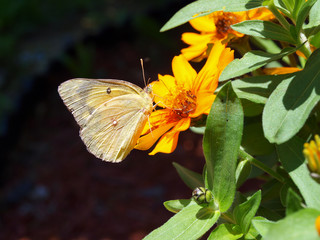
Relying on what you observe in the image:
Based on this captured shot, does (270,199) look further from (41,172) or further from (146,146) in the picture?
(41,172)

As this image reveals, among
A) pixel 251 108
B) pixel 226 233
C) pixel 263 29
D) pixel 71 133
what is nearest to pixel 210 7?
pixel 263 29

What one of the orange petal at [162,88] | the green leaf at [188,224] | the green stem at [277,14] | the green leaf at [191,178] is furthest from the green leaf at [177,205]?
the green stem at [277,14]

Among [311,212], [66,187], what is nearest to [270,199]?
[311,212]

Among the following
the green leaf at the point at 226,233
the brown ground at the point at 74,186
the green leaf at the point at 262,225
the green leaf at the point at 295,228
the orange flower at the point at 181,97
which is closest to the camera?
the green leaf at the point at 295,228

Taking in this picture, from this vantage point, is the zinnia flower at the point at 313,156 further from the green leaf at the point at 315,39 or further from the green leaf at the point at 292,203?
the green leaf at the point at 315,39

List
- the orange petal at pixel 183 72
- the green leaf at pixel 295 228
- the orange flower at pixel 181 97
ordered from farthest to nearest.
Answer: the orange petal at pixel 183 72 < the orange flower at pixel 181 97 < the green leaf at pixel 295 228

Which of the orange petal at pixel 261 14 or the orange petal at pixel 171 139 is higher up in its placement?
the orange petal at pixel 261 14
